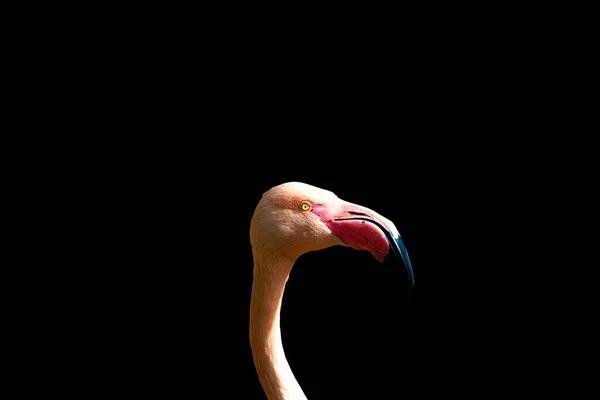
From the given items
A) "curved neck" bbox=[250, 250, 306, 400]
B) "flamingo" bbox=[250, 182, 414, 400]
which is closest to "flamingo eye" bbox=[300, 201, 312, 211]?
"flamingo" bbox=[250, 182, 414, 400]

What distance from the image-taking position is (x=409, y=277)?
12.3 feet

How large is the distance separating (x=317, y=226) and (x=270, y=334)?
0.70 metres

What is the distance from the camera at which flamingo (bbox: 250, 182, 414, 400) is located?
12.2 ft

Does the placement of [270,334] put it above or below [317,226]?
below

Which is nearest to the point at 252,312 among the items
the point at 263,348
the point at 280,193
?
the point at 263,348

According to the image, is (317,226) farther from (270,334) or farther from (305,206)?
(270,334)

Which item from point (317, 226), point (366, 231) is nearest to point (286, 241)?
point (317, 226)

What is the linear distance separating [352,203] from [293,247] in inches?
16.1

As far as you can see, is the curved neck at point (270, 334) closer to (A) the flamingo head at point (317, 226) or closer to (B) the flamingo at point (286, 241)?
(B) the flamingo at point (286, 241)

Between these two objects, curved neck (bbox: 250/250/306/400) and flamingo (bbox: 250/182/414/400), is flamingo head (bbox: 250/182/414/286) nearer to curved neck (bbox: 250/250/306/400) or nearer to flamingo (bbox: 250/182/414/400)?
flamingo (bbox: 250/182/414/400)

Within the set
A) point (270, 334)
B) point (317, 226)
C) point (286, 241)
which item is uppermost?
point (317, 226)

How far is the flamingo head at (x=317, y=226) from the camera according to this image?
146 inches

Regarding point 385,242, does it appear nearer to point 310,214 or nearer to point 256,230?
point 310,214

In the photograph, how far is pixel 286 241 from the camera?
3779mm
